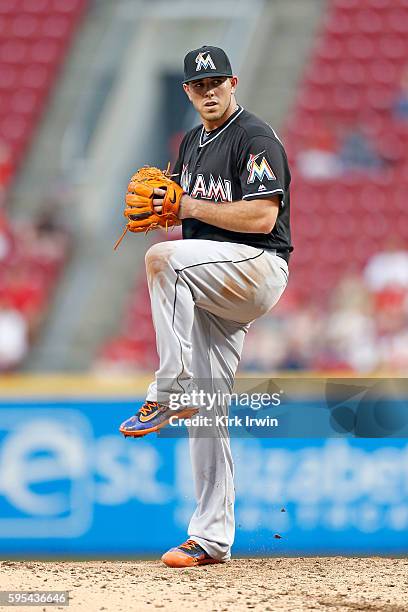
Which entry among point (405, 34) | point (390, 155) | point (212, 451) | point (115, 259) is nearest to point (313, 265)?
point (390, 155)

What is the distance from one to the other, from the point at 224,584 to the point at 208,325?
1195mm

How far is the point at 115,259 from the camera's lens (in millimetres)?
12375

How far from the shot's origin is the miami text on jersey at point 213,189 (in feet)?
16.8

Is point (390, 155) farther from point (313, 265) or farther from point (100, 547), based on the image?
point (100, 547)

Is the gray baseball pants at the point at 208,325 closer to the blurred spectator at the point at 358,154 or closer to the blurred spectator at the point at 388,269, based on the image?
the blurred spectator at the point at 388,269

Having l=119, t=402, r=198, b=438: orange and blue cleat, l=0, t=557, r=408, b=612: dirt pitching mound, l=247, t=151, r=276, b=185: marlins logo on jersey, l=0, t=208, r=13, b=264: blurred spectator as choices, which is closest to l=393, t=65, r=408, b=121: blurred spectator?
l=0, t=208, r=13, b=264: blurred spectator

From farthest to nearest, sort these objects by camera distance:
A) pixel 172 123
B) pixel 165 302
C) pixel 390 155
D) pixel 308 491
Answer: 1. pixel 172 123
2. pixel 390 155
3. pixel 308 491
4. pixel 165 302

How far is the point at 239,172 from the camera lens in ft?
A: 16.7

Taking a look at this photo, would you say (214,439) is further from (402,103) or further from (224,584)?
(402,103)

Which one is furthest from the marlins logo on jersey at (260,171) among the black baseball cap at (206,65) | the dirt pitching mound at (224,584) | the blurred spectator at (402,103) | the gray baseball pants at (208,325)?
the blurred spectator at (402,103)

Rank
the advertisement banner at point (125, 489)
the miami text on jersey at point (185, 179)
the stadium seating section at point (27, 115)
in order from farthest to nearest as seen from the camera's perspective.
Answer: the stadium seating section at point (27, 115) < the advertisement banner at point (125, 489) < the miami text on jersey at point (185, 179)

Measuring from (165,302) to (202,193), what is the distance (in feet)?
1.89

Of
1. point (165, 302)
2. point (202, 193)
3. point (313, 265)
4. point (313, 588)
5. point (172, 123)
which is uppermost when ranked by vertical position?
point (172, 123)

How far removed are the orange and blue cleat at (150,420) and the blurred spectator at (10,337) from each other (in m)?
5.74
